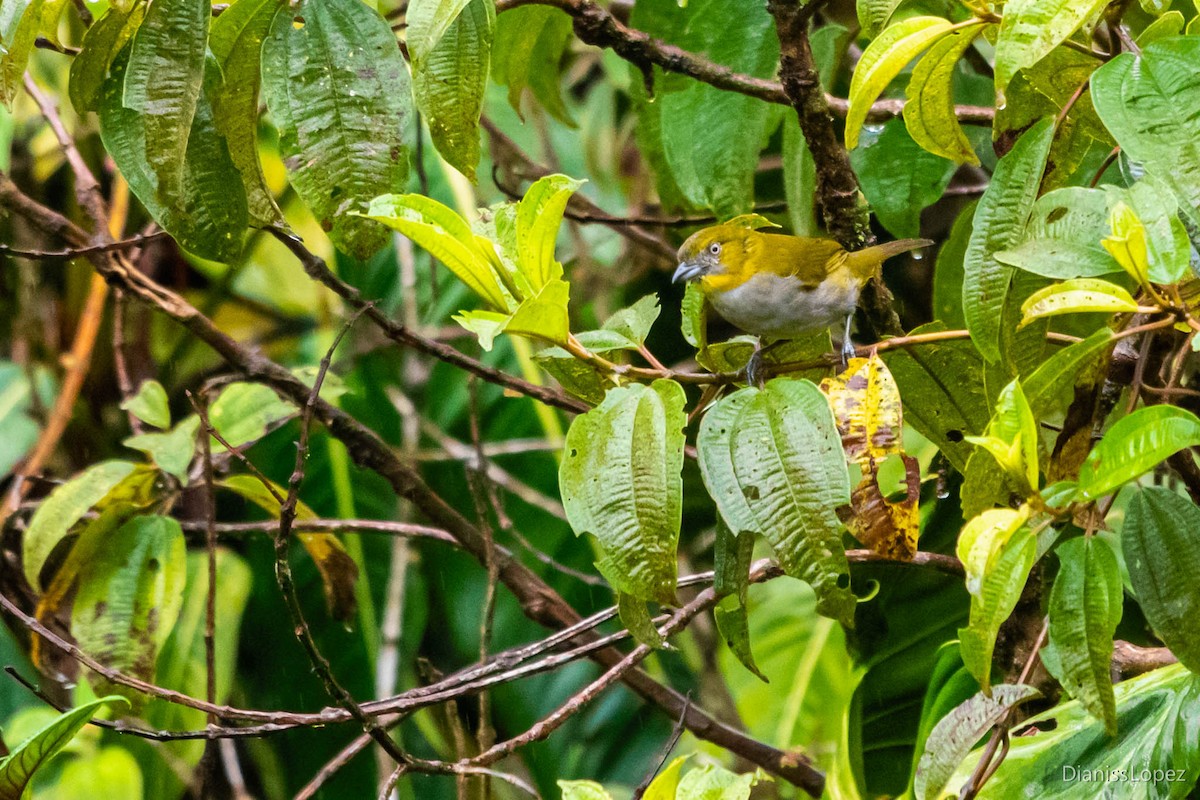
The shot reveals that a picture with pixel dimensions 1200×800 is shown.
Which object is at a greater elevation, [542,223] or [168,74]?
[168,74]

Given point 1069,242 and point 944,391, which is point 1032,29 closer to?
point 1069,242

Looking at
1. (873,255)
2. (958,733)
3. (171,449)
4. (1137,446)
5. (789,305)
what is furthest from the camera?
(171,449)

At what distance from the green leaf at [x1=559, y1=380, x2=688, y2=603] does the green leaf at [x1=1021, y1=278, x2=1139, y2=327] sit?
275 millimetres

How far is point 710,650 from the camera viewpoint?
2400 mm

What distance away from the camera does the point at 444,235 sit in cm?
88

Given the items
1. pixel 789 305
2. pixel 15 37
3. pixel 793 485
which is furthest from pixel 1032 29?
pixel 15 37

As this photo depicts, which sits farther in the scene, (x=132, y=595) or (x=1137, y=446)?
(x=132, y=595)

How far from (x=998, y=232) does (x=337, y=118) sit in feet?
1.89

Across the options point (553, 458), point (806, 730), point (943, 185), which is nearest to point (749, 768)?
point (806, 730)

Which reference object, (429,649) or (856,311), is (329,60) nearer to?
(856,311)

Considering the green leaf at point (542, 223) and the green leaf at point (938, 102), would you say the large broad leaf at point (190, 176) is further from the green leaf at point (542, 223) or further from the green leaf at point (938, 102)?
the green leaf at point (938, 102)

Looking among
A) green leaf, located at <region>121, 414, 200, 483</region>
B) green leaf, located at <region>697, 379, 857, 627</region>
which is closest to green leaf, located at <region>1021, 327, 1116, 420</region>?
green leaf, located at <region>697, 379, 857, 627</region>

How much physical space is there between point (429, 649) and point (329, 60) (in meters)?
2.40

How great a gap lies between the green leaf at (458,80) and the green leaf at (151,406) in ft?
3.18
